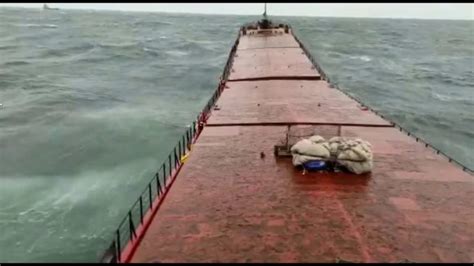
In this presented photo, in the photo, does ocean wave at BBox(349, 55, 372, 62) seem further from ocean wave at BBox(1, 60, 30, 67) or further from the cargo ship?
the cargo ship

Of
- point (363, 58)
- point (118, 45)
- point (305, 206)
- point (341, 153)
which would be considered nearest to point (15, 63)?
point (118, 45)

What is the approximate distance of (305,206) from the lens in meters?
10.6

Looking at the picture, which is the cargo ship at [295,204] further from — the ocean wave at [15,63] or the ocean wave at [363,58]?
the ocean wave at [363,58]

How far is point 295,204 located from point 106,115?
24128mm

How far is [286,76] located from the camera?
96.1ft

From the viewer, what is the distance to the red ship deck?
870cm

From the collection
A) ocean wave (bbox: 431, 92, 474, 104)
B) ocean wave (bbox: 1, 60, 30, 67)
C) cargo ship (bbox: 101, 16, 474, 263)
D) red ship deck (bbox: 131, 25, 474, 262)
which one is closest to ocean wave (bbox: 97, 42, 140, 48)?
ocean wave (bbox: 1, 60, 30, 67)

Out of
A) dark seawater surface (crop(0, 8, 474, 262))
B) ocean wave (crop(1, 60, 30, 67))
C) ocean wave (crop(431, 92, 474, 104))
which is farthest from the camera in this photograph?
ocean wave (crop(1, 60, 30, 67))

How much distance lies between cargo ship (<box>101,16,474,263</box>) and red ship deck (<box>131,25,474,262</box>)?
24 mm

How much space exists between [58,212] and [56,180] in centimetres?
334

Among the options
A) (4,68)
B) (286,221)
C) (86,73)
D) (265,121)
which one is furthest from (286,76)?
(4,68)

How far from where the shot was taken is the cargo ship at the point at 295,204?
342 inches

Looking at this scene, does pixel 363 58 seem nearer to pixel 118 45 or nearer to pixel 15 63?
pixel 118 45

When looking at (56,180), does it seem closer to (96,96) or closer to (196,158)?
(196,158)
